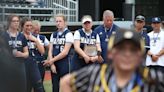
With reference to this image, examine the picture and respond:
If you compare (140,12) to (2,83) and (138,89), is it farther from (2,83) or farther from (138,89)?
(138,89)

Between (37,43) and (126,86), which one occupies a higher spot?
(126,86)

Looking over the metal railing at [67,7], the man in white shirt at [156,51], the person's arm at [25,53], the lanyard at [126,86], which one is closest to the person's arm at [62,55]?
the person's arm at [25,53]

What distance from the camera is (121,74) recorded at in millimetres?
2684

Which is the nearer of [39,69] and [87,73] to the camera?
[87,73]

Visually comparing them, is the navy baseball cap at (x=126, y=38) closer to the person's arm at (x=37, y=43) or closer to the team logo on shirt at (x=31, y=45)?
the person's arm at (x=37, y=43)

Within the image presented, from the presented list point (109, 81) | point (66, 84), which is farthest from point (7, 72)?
point (109, 81)

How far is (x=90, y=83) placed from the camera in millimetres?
2859

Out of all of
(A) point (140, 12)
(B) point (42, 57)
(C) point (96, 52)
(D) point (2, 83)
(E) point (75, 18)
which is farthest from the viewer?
(A) point (140, 12)

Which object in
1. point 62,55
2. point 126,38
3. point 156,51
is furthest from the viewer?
point 156,51

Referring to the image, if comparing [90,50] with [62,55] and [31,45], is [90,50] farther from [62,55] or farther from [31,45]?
[31,45]

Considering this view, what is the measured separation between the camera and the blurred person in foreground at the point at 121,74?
263cm

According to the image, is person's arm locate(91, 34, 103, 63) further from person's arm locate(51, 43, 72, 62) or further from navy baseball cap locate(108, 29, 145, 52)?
navy baseball cap locate(108, 29, 145, 52)

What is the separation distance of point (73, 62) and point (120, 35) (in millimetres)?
6022

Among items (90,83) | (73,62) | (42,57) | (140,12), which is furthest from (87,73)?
(140,12)
